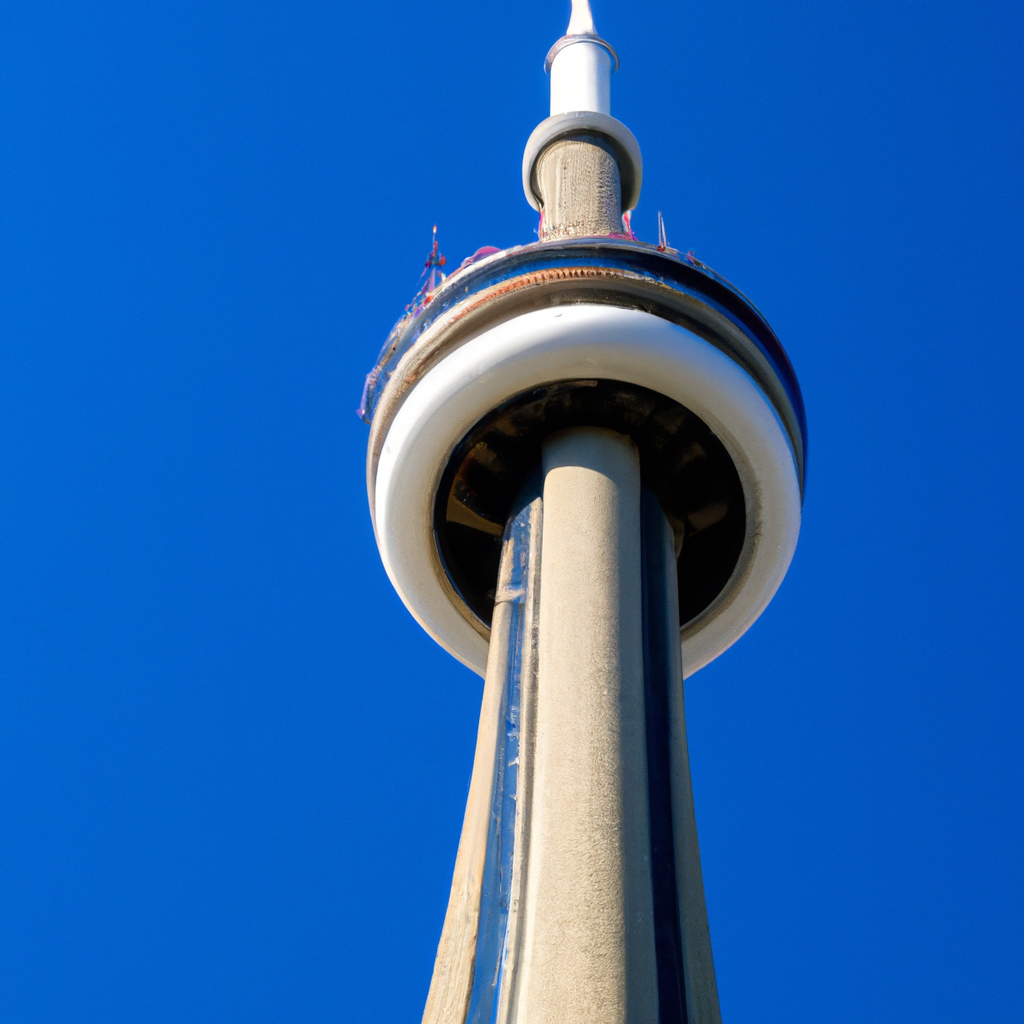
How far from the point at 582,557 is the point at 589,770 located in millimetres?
1413

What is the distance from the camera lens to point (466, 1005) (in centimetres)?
597

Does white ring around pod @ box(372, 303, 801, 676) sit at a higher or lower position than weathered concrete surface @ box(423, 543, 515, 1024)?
higher

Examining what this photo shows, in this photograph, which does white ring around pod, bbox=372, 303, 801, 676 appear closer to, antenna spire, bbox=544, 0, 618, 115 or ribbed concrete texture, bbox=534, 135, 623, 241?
ribbed concrete texture, bbox=534, 135, 623, 241

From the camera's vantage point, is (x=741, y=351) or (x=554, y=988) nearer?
(x=554, y=988)

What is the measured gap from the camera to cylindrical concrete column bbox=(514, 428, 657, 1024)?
5805 millimetres

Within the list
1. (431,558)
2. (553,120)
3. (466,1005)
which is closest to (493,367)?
(431,558)

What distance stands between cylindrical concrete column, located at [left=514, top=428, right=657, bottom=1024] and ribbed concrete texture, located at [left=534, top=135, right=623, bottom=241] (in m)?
3.45

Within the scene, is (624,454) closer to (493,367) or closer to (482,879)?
(493,367)

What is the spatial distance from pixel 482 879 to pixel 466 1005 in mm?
636

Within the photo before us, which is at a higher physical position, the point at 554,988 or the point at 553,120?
the point at 553,120

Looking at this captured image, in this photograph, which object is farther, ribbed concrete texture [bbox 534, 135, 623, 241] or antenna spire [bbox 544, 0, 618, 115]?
antenna spire [bbox 544, 0, 618, 115]

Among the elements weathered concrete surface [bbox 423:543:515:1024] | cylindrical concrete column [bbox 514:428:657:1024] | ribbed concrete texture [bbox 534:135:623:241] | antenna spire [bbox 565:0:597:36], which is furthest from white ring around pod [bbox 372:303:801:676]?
antenna spire [bbox 565:0:597:36]

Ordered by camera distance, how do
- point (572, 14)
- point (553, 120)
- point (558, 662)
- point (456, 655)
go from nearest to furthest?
point (558, 662) → point (456, 655) → point (553, 120) → point (572, 14)

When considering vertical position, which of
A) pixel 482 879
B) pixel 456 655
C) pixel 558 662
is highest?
pixel 456 655
